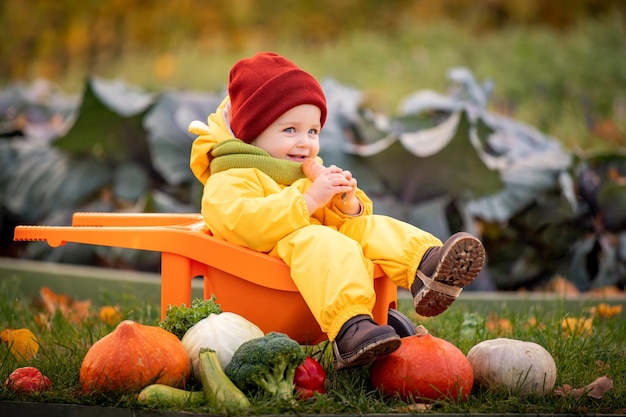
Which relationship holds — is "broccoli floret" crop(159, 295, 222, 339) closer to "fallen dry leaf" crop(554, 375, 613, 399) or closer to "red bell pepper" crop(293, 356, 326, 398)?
"red bell pepper" crop(293, 356, 326, 398)

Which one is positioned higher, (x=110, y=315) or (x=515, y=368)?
(x=515, y=368)

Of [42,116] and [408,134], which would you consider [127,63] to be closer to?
[42,116]

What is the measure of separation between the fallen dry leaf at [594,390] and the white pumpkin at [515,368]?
0.06 meters

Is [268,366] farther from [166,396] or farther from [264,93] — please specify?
[264,93]

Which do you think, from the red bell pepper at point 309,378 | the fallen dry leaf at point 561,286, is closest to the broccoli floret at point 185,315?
the red bell pepper at point 309,378

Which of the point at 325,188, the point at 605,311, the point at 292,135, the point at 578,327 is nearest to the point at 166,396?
the point at 325,188

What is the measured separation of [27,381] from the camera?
296 cm

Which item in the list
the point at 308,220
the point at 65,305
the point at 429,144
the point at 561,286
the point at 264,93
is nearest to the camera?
the point at 308,220

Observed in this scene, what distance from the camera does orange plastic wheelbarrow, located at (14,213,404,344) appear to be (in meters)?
3.30

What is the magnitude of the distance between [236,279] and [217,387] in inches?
25.5

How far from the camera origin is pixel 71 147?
6.05m

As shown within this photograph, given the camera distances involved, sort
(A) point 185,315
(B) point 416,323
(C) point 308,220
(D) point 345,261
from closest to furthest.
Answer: (D) point 345,261
(A) point 185,315
(C) point 308,220
(B) point 416,323

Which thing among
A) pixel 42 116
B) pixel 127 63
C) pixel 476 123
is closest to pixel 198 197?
pixel 476 123

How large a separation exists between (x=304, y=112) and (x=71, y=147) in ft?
9.63
